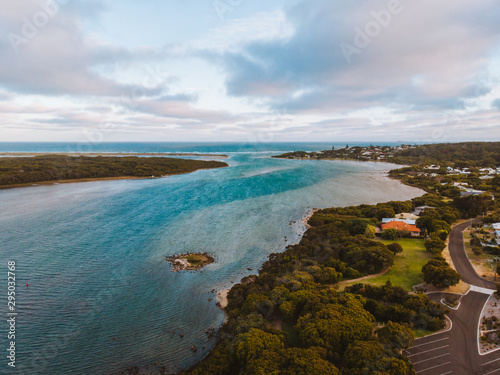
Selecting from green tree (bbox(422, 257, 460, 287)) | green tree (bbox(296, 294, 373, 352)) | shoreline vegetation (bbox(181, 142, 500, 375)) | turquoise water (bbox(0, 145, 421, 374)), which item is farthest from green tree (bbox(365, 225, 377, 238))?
green tree (bbox(296, 294, 373, 352))

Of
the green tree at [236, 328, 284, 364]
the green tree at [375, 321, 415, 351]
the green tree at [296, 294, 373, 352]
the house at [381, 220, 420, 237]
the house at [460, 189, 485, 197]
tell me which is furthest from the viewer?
the house at [460, 189, 485, 197]

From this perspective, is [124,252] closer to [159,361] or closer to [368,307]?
[159,361]

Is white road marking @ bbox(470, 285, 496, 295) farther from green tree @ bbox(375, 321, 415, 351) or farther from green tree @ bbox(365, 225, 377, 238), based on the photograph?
green tree @ bbox(365, 225, 377, 238)

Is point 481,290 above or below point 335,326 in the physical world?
below

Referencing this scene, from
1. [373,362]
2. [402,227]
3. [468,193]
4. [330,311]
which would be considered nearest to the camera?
[373,362]

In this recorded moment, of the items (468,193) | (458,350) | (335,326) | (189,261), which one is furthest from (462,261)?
(468,193)

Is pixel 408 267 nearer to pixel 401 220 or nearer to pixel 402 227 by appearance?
pixel 402 227

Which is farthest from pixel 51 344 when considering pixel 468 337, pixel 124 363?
pixel 468 337

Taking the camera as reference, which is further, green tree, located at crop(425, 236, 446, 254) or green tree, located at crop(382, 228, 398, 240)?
green tree, located at crop(382, 228, 398, 240)
